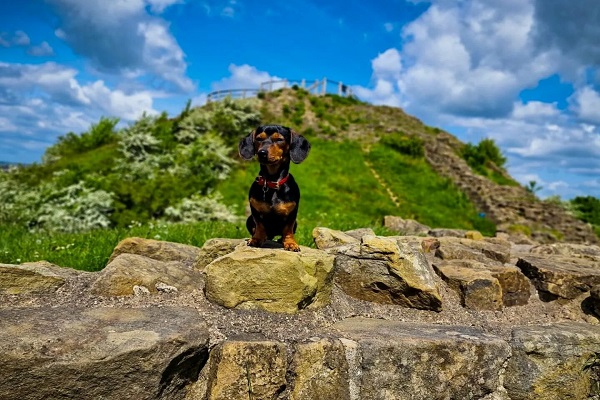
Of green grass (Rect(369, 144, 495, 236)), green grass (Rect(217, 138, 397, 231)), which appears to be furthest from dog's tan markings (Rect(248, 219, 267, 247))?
green grass (Rect(369, 144, 495, 236))

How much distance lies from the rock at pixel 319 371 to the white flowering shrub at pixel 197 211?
34.8ft

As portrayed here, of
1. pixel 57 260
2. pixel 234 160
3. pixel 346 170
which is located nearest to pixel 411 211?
pixel 346 170

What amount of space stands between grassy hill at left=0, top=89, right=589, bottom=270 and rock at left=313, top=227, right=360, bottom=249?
0.87 m

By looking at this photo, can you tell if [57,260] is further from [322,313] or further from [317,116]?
[317,116]

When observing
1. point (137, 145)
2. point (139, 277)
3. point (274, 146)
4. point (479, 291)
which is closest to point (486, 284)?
point (479, 291)

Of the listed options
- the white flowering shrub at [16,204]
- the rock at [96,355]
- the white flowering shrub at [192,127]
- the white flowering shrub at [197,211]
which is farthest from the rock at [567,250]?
the white flowering shrub at [192,127]

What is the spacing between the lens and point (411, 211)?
16.4 m

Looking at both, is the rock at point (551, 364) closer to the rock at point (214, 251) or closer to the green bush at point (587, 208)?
the rock at point (214, 251)

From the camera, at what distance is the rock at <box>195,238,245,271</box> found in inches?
151

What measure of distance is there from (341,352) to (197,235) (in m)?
4.09

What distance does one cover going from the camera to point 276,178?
10.8 feet

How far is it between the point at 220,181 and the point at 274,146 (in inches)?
606

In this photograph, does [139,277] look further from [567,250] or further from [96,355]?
[567,250]

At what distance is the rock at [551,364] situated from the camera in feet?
9.95
